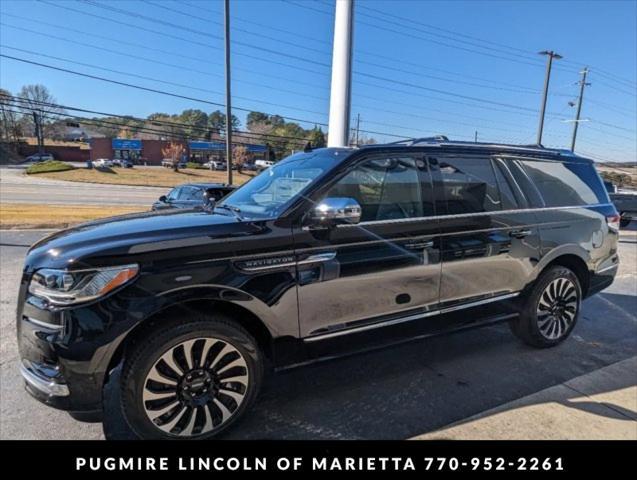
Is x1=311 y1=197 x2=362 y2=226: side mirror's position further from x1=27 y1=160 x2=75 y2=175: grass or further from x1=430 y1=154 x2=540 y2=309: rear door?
x1=27 y1=160 x2=75 y2=175: grass

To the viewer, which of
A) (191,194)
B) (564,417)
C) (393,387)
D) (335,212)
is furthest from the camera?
(191,194)

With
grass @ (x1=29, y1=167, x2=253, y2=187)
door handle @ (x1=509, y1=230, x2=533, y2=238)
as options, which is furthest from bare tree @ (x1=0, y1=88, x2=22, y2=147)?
door handle @ (x1=509, y1=230, x2=533, y2=238)

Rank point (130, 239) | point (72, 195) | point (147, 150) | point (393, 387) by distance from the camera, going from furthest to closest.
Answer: point (147, 150), point (72, 195), point (393, 387), point (130, 239)

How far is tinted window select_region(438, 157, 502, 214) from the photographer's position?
3389mm

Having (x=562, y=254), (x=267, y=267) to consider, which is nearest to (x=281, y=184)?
(x=267, y=267)

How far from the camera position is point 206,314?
2.47 m

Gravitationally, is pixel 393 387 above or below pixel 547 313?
below

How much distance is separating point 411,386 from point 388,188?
157 cm

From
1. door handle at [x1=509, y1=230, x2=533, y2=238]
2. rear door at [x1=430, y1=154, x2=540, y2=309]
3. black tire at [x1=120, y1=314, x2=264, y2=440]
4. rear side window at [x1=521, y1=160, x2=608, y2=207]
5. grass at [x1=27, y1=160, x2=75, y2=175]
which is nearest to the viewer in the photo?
black tire at [x1=120, y1=314, x2=264, y2=440]

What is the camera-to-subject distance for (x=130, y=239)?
2.42 metres

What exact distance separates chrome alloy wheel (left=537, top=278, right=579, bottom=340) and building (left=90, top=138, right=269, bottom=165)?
82.6 m

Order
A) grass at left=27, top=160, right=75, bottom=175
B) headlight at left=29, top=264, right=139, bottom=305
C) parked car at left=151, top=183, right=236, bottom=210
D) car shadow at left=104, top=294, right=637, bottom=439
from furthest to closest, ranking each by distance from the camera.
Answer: grass at left=27, top=160, right=75, bottom=175, parked car at left=151, top=183, right=236, bottom=210, car shadow at left=104, top=294, right=637, bottom=439, headlight at left=29, top=264, right=139, bottom=305

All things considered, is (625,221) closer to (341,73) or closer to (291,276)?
(341,73)
